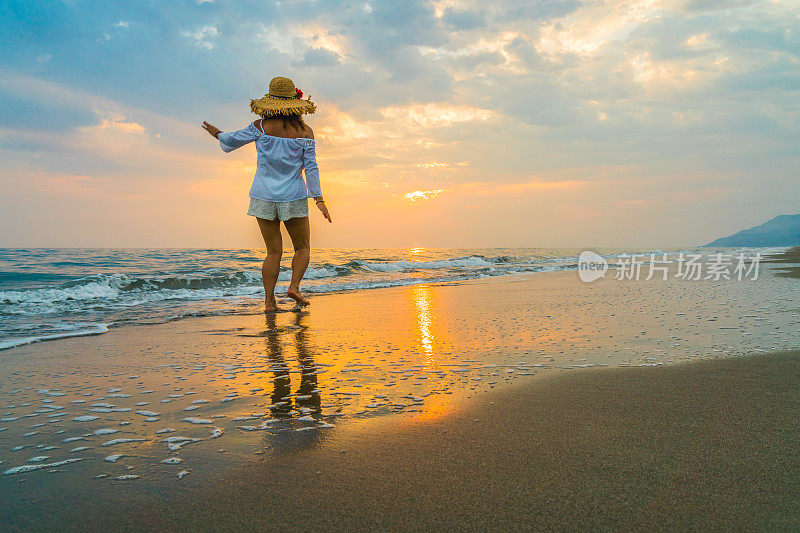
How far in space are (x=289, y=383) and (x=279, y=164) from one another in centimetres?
363

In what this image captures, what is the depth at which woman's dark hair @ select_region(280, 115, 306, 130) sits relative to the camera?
5.46 m

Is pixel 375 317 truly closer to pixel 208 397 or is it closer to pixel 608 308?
pixel 608 308

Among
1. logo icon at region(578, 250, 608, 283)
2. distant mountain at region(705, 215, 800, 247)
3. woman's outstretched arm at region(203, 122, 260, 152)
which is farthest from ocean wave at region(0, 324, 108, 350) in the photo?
distant mountain at region(705, 215, 800, 247)

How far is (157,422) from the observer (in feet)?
6.09

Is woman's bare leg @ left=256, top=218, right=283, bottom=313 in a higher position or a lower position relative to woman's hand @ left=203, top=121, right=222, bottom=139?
lower

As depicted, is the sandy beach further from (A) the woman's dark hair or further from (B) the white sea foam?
(A) the woman's dark hair

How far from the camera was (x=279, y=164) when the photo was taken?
5492 mm

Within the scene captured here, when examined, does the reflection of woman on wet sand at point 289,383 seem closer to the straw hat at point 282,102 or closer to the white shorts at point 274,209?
the white shorts at point 274,209

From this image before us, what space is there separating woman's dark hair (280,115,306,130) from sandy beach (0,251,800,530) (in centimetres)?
289

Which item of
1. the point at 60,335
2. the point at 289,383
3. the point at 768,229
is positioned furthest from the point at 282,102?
the point at 768,229

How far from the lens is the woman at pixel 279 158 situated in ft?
17.7

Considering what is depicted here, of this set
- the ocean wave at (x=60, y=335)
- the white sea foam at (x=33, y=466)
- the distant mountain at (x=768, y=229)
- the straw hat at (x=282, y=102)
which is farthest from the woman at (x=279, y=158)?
the distant mountain at (x=768, y=229)

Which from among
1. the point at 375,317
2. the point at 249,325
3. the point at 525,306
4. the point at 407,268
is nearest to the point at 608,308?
the point at 525,306

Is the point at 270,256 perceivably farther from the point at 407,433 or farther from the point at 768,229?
the point at 768,229
